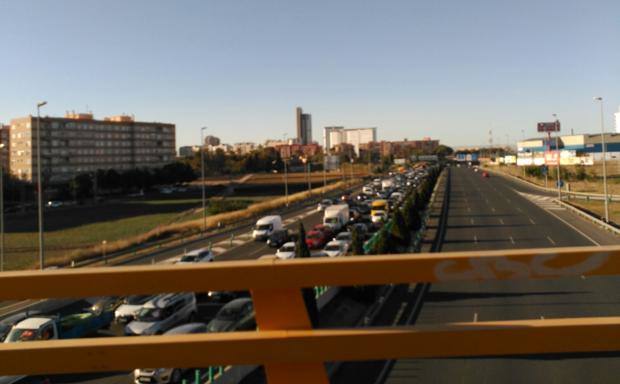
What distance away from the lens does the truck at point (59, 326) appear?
30.9ft

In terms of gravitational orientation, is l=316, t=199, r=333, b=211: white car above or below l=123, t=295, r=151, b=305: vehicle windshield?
above

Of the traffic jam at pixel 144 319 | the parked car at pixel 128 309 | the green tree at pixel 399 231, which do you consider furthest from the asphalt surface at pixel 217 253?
the green tree at pixel 399 231

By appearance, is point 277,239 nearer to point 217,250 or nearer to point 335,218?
point 217,250

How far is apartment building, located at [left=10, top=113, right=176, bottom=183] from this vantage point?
69.4 meters

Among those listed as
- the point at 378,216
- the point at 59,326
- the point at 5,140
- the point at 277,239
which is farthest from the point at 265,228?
the point at 5,140

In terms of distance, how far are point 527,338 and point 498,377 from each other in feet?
22.2

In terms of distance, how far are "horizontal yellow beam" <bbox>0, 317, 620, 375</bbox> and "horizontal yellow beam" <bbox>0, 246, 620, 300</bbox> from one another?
0.56ft

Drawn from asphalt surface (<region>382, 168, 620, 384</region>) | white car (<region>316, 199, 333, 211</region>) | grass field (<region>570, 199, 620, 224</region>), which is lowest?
asphalt surface (<region>382, 168, 620, 384</region>)

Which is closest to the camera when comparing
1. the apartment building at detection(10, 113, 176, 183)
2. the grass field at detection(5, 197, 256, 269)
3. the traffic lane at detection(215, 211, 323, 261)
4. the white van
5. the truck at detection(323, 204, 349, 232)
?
the traffic lane at detection(215, 211, 323, 261)

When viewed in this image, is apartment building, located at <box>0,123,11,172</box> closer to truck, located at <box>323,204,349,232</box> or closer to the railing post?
truck, located at <box>323,204,349,232</box>

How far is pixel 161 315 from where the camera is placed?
36.3 ft

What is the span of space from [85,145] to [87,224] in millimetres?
42363

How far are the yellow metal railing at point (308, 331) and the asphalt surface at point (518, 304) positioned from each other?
20.6 ft

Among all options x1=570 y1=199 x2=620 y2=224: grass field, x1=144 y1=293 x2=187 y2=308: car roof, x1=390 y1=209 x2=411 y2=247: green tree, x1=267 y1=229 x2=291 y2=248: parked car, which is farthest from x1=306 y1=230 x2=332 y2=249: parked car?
x1=570 y1=199 x2=620 y2=224: grass field
